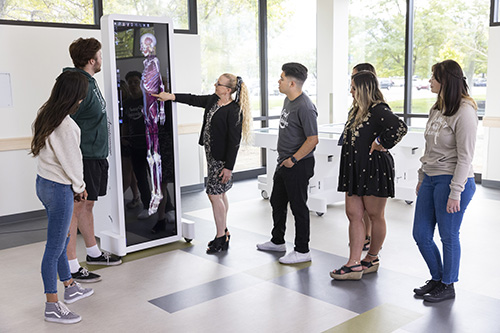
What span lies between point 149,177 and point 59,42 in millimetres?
2151

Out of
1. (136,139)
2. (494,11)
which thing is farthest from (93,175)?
(494,11)

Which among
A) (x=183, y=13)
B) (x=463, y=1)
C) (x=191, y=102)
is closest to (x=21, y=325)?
(x=191, y=102)

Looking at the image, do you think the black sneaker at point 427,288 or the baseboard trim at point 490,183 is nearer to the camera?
the black sneaker at point 427,288

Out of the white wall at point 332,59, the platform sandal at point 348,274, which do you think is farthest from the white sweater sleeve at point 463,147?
the white wall at point 332,59

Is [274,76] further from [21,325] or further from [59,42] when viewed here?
[21,325]

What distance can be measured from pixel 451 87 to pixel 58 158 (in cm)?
219

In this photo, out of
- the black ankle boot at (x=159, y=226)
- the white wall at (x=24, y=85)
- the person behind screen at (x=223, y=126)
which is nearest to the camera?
the person behind screen at (x=223, y=126)

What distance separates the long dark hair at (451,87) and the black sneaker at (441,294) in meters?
1.07

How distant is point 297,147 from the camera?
3994 mm

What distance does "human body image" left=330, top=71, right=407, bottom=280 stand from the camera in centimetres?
349

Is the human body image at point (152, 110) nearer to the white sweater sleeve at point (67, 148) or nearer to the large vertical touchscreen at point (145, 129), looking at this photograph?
the large vertical touchscreen at point (145, 129)

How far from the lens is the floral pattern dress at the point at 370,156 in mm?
3488

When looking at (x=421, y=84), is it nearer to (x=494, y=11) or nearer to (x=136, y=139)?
(x=494, y=11)

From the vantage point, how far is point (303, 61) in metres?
8.31
